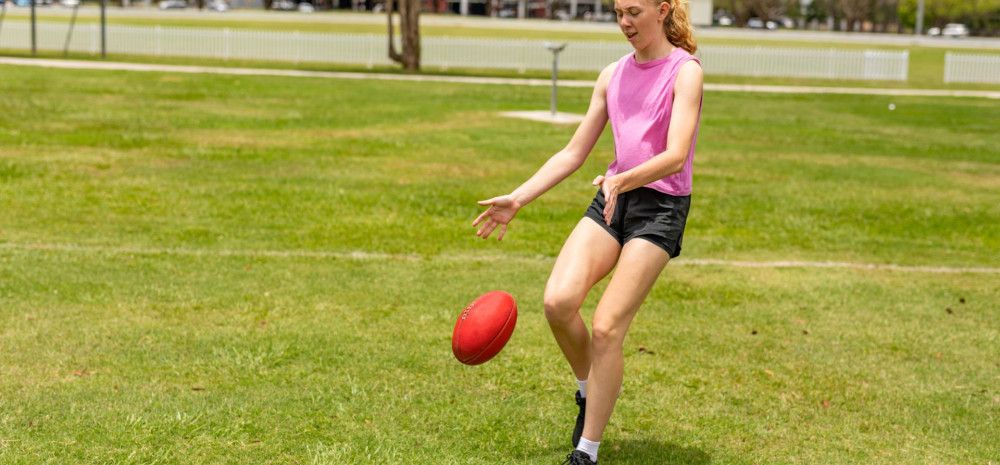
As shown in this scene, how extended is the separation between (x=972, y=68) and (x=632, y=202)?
42208 mm

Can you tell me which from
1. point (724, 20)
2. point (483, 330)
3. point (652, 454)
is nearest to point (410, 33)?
point (652, 454)

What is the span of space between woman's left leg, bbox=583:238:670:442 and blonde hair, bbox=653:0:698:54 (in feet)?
2.69

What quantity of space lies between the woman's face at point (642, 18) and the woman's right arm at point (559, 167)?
286 mm

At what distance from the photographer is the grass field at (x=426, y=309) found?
6129 mm

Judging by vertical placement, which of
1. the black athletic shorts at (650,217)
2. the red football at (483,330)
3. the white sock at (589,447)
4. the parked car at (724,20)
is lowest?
the parked car at (724,20)

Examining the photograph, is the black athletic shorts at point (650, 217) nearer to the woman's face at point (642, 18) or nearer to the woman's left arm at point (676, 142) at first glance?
the woman's left arm at point (676, 142)

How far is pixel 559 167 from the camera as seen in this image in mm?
5586

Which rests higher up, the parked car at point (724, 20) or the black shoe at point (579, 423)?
the black shoe at point (579, 423)

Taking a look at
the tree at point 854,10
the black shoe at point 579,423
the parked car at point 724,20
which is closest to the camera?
the black shoe at point 579,423

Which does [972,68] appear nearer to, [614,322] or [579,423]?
[579,423]

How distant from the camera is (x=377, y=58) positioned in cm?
4412

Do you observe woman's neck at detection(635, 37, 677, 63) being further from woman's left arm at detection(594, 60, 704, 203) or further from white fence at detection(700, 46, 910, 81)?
white fence at detection(700, 46, 910, 81)

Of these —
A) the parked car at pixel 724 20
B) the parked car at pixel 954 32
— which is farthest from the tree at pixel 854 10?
the parked car at pixel 724 20

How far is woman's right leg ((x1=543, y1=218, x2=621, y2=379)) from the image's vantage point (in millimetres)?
5289
